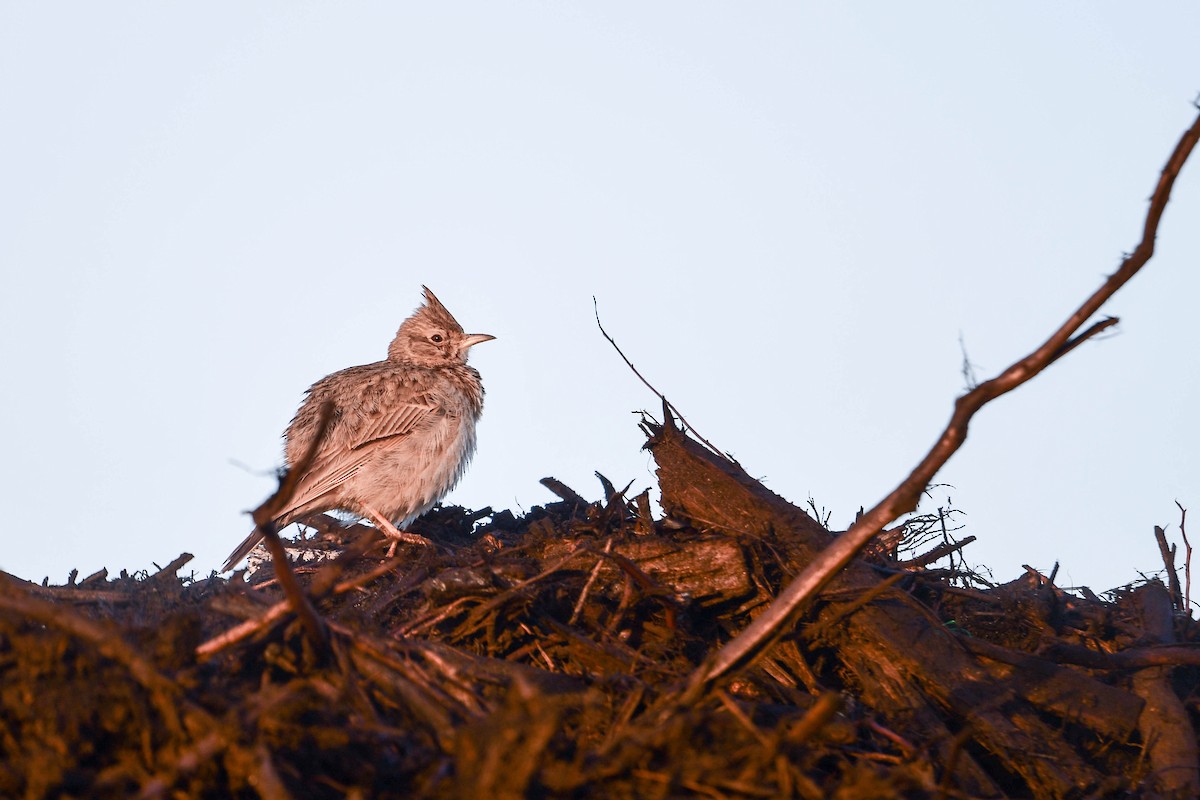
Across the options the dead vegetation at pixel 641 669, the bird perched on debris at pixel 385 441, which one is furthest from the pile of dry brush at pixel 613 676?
the bird perched on debris at pixel 385 441

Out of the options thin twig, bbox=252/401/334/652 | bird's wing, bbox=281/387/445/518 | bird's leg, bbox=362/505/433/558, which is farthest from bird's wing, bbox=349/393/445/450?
thin twig, bbox=252/401/334/652

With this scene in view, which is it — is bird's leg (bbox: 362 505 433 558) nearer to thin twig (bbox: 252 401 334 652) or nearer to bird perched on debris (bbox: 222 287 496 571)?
Result: bird perched on debris (bbox: 222 287 496 571)

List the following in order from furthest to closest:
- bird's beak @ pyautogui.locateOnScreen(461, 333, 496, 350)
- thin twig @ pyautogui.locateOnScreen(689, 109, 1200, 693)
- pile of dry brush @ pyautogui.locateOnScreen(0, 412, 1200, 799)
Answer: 1. bird's beak @ pyautogui.locateOnScreen(461, 333, 496, 350)
2. thin twig @ pyautogui.locateOnScreen(689, 109, 1200, 693)
3. pile of dry brush @ pyautogui.locateOnScreen(0, 412, 1200, 799)

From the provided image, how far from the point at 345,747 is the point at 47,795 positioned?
32.0 inches

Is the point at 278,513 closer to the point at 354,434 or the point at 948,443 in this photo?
the point at 948,443

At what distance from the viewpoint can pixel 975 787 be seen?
4465 mm

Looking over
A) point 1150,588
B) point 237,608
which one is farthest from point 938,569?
point 237,608

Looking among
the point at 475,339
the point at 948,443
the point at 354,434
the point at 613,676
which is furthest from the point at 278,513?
the point at 475,339

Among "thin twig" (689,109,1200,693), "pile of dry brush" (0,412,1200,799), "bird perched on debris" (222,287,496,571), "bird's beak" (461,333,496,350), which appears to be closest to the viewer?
"pile of dry brush" (0,412,1200,799)

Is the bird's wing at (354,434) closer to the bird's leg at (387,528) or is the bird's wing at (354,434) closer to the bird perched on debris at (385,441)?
the bird perched on debris at (385,441)

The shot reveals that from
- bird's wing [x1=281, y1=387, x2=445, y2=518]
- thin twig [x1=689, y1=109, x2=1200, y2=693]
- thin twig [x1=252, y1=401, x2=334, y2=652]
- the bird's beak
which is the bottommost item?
thin twig [x1=252, y1=401, x2=334, y2=652]

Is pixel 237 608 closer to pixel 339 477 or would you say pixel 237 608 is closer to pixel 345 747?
pixel 345 747

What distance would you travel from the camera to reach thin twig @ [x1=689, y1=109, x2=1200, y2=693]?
3.48m

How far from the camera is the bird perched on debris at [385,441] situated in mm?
9922
